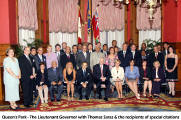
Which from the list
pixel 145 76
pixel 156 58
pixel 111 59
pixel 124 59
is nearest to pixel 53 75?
pixel 111 59

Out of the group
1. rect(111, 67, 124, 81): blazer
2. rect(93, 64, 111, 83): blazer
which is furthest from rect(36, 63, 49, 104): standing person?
rect(111, 67, 124, 81): blazer

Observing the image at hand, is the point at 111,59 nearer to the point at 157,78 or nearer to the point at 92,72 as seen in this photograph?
the point at 92,72

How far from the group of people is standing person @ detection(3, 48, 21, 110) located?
16 cm

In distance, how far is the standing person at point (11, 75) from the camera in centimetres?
459

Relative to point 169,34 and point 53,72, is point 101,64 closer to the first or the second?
point 53,72

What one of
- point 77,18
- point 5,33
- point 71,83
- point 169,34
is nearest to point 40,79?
point 71,83

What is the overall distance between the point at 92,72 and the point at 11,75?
8.09 ft

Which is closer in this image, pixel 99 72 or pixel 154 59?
pixel 99 72

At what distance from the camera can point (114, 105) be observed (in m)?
4.99

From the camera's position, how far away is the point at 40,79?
5312 mm

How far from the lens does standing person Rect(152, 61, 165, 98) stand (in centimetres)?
575

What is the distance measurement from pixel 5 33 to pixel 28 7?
6.91 ft

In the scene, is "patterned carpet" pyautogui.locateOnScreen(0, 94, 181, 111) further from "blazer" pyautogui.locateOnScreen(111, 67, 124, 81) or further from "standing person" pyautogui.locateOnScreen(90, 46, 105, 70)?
"standing person" pyautogui.locateOnScreen(90, 46, 105, 70)

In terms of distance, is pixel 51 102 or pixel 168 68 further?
pixel 168 68
